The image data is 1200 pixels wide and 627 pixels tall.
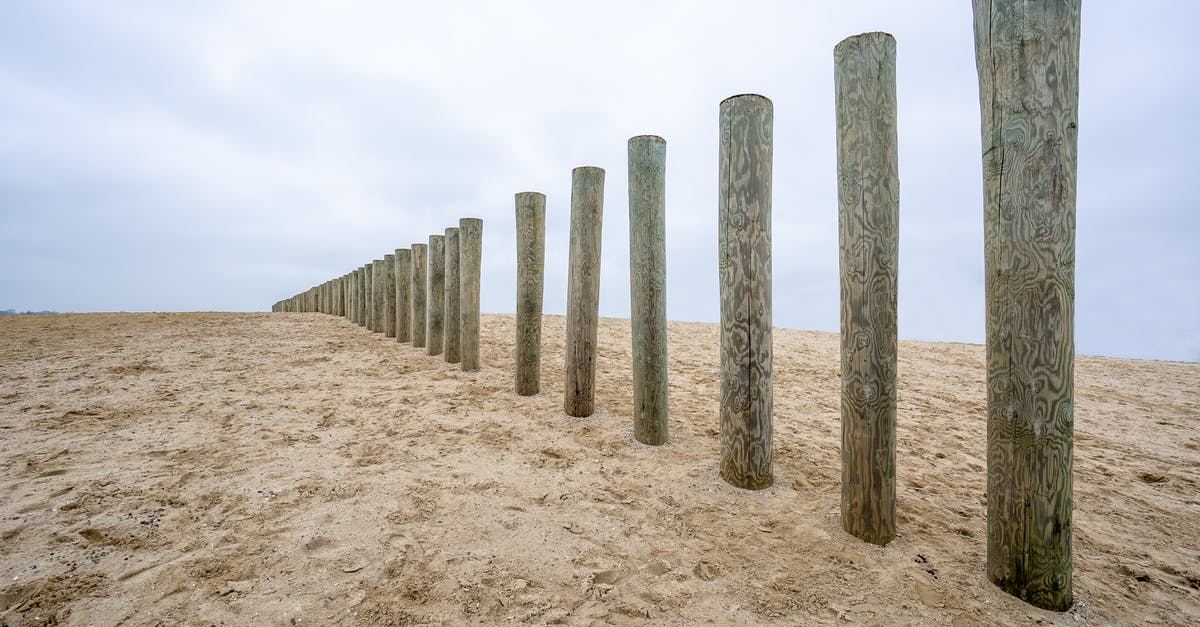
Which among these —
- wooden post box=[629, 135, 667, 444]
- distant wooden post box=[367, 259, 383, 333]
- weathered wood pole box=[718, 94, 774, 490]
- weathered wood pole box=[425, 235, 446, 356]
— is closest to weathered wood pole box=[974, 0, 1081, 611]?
weathered wood pole box=[718, 94, 774, 490]

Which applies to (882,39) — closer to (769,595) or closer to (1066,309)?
(1066,309)

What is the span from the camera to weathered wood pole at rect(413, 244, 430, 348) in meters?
7.29

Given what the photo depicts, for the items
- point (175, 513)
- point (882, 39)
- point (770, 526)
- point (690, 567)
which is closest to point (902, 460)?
point (770, 526)

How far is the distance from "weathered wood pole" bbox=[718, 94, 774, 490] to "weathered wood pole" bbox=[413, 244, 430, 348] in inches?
212

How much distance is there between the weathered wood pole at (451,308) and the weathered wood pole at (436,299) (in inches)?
16.7

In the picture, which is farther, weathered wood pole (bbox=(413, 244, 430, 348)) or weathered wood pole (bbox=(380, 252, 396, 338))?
weathered wood pole (bbox=(380, 252, 396, 338))

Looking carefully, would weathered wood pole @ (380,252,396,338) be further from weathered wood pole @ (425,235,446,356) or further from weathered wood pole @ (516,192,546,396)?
weathered wood pole @ (516,192,546,396)

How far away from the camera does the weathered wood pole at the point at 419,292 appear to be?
729cm

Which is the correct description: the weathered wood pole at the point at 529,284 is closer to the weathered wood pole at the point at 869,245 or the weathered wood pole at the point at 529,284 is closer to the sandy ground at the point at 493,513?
the sandy ground at the point at 493,513

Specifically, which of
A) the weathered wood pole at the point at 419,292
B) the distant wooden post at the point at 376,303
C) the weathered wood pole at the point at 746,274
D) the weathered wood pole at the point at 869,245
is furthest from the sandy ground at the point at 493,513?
the distant wooden post at the point at 376,303

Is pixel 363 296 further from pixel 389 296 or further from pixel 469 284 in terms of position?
pixel 469 284

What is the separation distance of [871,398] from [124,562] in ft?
11.1

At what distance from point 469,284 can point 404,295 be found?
2.99 meters

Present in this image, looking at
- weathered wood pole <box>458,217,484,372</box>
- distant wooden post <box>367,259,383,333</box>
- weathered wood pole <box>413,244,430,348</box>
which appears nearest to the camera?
weathered wood pole <box>458,217,484,372</box>
